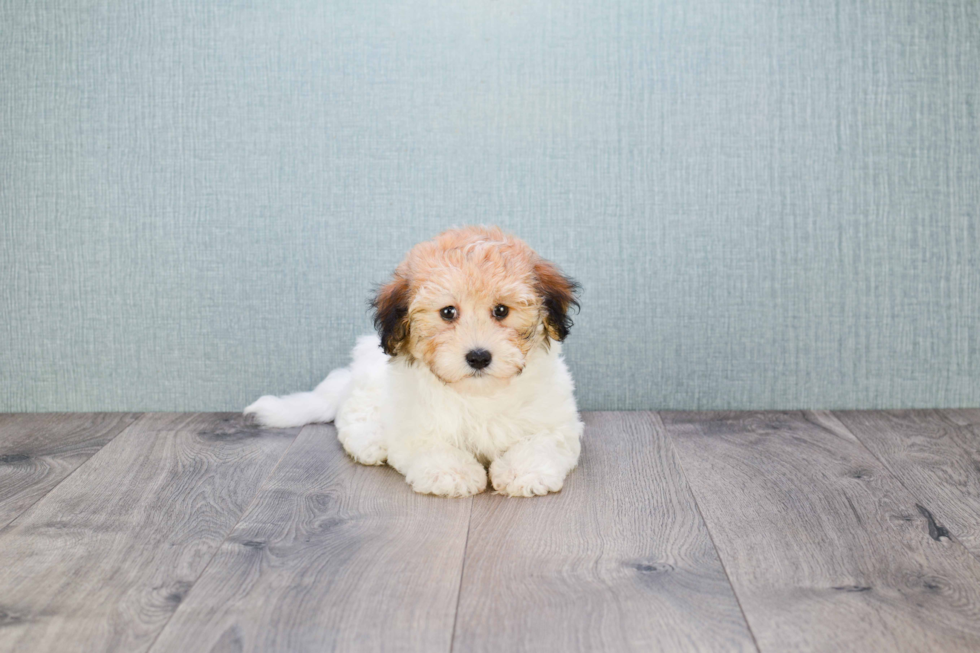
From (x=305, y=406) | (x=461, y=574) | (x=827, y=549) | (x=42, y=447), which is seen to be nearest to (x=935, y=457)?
(x=827, y=549)

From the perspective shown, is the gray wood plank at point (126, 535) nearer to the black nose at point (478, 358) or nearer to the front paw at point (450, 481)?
the front paw at point (450, 481)

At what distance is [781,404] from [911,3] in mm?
1273

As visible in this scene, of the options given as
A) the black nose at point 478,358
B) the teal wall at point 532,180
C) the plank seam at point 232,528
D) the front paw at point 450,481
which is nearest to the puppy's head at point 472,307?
the black nose at point 478,358

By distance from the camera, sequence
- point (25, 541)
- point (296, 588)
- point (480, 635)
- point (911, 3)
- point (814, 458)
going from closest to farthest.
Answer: point (480, 635), point (296, 588), point (25, 541), point (814, 458), point (911, 3)

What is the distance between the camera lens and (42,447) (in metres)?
2.35

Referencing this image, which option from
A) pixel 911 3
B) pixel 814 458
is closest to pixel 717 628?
pixel 814 458

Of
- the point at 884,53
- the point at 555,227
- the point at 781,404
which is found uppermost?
the point at 884,53

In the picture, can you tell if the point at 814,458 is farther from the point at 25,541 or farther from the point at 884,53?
the point at 25,541

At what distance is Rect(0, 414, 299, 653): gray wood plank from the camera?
4.37ft

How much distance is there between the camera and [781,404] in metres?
2.69

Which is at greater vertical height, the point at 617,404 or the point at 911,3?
the point at 911,3

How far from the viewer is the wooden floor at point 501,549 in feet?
4.27

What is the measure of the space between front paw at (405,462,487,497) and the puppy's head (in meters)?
0.20

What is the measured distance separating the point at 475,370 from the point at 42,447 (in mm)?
1351
